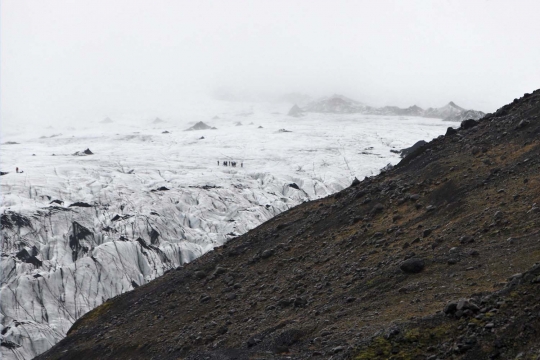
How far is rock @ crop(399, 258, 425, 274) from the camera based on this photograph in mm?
16983

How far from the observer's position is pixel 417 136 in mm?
114438

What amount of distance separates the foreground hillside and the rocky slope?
126 metres

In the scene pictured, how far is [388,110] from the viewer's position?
176 metres

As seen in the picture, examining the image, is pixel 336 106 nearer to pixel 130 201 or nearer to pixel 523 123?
pixel 130 201

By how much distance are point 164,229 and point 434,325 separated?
174 ft

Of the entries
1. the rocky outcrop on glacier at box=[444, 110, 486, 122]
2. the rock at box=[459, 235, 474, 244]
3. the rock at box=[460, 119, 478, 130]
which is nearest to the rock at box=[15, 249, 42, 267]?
the rock at box=[460, 119, 478, 130]

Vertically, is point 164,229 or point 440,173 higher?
point 440,173

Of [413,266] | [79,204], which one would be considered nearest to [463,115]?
[79,204]

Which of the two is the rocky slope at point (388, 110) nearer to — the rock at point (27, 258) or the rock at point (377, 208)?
the rock at point (27, 258)

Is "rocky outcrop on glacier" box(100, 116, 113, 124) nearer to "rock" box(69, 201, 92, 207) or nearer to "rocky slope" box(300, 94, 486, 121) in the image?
"rocky slope" box(300, 94, 486, 121)

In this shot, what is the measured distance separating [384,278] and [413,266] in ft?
3.27

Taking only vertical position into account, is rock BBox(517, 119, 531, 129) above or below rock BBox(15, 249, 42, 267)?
above

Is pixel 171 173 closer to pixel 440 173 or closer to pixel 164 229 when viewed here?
pixel 164 229

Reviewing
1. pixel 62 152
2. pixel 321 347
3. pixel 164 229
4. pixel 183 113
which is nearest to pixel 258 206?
pixel 164 229
